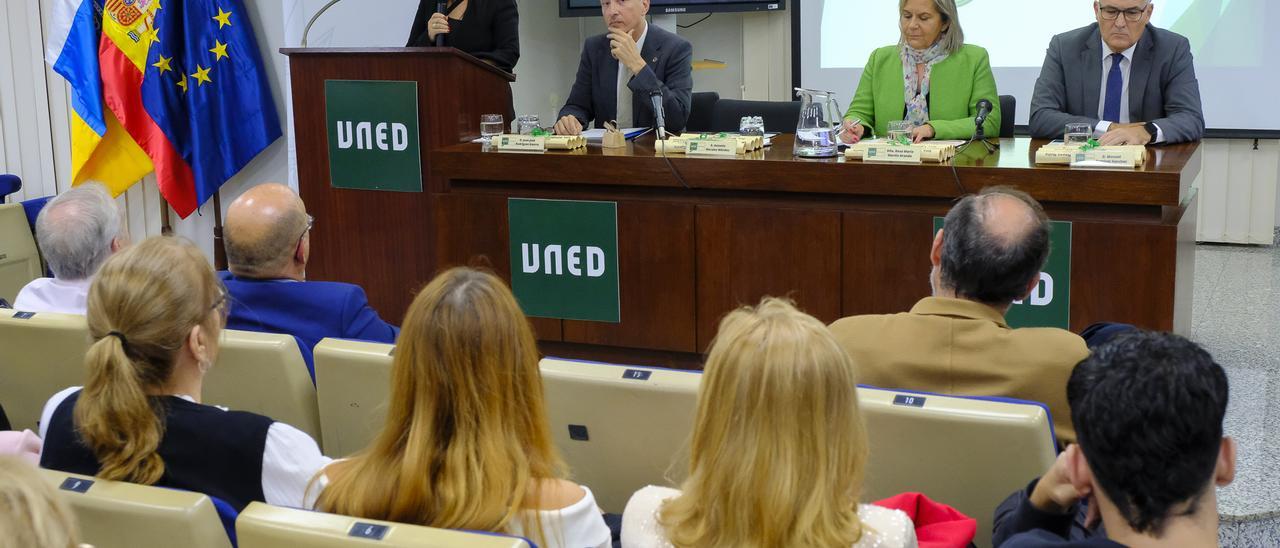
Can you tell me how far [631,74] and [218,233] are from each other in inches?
79.5

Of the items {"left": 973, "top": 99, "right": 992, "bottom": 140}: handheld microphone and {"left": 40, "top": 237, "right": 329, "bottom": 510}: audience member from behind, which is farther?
{"left": 973, "top": 99, "right": 992, "bottom": 140}: handheld microphone

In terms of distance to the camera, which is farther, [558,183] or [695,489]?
[558,183]

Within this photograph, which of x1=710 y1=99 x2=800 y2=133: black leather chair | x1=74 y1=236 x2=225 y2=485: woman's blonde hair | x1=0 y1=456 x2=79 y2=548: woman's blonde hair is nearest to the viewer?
x1=0 y1=456 x2=79 y2=548: woman's blonde hair

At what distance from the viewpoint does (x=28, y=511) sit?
1063 millimetres

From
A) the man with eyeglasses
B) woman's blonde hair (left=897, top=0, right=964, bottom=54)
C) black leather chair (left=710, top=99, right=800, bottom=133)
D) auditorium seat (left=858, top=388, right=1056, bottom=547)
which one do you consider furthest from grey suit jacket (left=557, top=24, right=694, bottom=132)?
auditorium seat (left=858, top=388, right=1056, bottom=547)

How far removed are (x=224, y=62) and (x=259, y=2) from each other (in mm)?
334

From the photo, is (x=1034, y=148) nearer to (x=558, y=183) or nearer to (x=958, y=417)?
(x=558, y=183)

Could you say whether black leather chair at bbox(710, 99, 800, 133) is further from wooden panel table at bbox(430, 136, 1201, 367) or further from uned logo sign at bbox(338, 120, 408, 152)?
uned logo sign at bbox(338, 120, 408, 152)

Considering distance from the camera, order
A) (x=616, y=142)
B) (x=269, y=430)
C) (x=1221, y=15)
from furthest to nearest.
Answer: (x=1221, y=15) < (x=616, y=142) < (x=269, y=430)

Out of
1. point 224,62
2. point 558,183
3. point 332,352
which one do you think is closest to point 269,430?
point 332,352

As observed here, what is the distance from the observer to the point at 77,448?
1719 millimetres

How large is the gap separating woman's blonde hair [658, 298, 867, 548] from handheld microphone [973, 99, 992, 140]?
2.61 metres

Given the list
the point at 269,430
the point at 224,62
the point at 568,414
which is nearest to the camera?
the point at 269,430

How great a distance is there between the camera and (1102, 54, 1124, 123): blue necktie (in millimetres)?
3951
